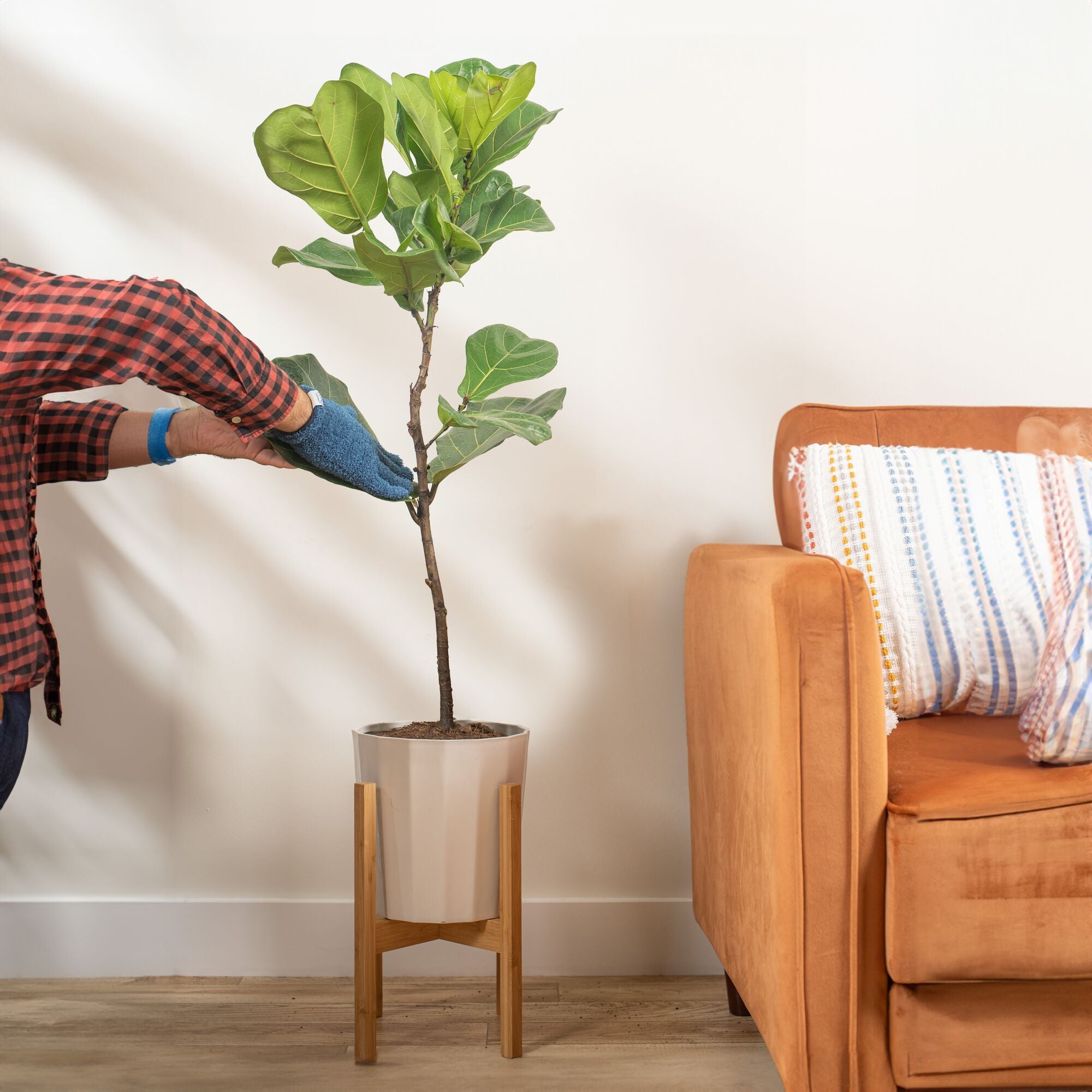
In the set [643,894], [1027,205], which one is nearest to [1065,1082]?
[643,894]

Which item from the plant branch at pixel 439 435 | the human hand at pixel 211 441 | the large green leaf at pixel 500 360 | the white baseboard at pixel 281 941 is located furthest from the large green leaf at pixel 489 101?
the white baseboard at pixel 281 941

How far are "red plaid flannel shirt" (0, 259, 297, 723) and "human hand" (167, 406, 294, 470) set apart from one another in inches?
3.7

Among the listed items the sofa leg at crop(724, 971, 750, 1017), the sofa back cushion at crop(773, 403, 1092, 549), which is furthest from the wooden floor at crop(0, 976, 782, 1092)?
the sofa back cushion at crop(773, 403, 1092, 549)

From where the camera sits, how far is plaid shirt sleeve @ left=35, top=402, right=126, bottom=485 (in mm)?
1214

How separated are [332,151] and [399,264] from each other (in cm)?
14

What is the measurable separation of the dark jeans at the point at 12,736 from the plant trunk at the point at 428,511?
49cm

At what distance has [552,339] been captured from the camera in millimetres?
1559

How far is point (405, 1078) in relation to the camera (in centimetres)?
118

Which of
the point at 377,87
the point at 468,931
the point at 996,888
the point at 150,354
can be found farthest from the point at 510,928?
the point at 377,87

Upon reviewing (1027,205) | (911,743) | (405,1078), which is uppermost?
(1027,205)

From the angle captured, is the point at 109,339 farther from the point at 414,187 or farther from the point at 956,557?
the point at 956,557

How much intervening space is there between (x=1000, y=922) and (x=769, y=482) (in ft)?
2.75

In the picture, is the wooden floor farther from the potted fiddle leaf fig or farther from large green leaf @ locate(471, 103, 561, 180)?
large green leaf @ locate(471, 103, 561, 180)

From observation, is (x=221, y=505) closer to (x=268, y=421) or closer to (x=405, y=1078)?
(x=268, y=421)
